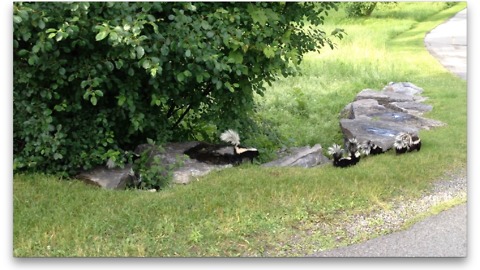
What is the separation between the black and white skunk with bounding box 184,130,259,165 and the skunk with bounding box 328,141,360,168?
558mm

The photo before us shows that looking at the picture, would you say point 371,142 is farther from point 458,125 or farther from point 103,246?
point 103,246

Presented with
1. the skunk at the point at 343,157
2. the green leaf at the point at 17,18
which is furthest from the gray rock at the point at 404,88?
the green leaf at the point at 17,18

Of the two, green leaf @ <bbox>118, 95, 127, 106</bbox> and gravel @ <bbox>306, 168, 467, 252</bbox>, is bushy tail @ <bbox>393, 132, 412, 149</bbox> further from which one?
green leaf @ <bbox>118, 95, 127, 106</bbox>

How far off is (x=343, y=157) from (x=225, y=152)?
80 cm

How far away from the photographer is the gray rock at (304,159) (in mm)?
4715

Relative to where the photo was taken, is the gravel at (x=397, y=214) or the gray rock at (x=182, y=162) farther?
the gray rock at (x=182, y=162)

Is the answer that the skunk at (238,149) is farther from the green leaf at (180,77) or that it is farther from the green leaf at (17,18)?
the green leaf at (17,18)

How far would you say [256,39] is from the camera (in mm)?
4551

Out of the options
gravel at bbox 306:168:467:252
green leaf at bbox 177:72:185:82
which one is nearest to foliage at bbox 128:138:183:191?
green leaf at bbox 177:72:185:82

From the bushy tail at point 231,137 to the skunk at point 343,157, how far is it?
2.17ft

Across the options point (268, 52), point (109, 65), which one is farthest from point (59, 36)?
point (268, 52)

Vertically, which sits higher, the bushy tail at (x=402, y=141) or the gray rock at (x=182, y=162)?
the bushy tail at (x=402, y=141)

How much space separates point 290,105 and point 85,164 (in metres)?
1.48

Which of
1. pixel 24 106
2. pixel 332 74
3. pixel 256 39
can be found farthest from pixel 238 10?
pixel 24 106
